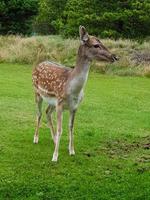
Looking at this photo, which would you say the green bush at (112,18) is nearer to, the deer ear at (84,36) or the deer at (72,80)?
the deer at (72,80)

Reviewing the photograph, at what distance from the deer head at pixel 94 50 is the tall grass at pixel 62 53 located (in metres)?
14.9

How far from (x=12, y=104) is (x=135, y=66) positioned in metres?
11.5

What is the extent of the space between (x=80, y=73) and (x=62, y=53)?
19412 millimetres

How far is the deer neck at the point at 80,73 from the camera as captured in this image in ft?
31.1

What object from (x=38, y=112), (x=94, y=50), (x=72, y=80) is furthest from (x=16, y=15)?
(x=94, y=50)

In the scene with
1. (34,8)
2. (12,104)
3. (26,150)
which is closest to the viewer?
(26,150)

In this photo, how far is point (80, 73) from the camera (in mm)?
9492

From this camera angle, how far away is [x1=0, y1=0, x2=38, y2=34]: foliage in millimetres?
40344

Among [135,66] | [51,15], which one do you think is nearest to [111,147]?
[135,66]

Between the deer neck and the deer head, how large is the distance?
0.08 meters

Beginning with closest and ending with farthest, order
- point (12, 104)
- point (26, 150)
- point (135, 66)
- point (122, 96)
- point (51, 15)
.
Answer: point (26, 150) < point (12, 104) < point (122, 96) < point (135, 66) < point (51, 15)

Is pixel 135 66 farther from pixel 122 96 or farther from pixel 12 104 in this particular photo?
pixel 12 104

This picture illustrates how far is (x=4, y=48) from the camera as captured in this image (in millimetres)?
29734

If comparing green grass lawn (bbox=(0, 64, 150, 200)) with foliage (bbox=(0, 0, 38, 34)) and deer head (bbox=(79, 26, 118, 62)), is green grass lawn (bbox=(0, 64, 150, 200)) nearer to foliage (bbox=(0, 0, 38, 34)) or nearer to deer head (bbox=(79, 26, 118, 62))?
deer head (bbox=(79, 26, 118, 62))
